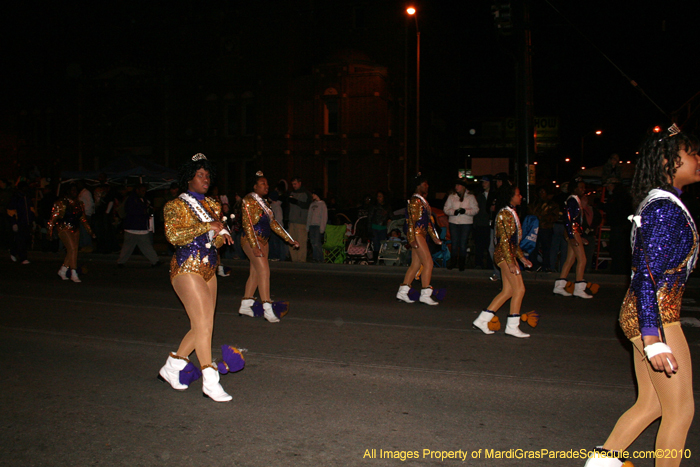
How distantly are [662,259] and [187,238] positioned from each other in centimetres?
330

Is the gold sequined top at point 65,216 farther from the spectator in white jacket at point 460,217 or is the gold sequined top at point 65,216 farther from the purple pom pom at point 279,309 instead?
the spectator in white jacket at point 460,217

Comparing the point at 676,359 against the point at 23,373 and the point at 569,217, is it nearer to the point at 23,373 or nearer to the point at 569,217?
the point at 23,373

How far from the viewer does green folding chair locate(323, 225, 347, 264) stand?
15203 millimetres

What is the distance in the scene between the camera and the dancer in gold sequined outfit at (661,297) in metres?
2.77

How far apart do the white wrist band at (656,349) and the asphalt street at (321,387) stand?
3.93 feet

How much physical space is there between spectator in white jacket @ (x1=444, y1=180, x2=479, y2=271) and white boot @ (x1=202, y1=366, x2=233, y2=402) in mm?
9021

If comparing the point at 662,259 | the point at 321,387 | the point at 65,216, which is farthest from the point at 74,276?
the point at 662,259

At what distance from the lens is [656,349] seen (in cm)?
267

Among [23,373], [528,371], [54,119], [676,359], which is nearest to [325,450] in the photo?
[676,359]

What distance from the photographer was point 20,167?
37406 mm

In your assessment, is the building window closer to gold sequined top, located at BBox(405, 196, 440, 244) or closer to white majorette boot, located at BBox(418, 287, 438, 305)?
gold sequined top, located at BBox(405, 196, 440, 244)

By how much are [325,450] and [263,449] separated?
407 millimetres

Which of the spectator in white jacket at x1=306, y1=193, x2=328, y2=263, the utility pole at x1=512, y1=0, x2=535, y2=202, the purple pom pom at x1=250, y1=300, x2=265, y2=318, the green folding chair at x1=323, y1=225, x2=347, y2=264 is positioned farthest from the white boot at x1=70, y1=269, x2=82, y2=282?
the utility pole at x1=512, y1=0, x2=535, y2=202

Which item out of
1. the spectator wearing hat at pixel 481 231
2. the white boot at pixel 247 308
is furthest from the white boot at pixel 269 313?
the spectator wearing hat at pixel 481 231
